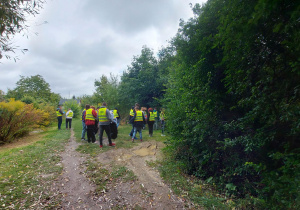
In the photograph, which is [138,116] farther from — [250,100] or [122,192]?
[250,100]

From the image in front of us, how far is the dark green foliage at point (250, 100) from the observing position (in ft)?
6.77

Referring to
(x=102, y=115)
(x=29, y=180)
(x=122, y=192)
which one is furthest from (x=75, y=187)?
(x=102, y=115)

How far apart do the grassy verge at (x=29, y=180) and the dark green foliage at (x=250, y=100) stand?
3479 millimetres

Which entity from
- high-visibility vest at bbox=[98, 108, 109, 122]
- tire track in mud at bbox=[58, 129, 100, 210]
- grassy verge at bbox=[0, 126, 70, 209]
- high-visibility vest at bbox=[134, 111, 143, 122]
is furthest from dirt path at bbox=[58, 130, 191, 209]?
high-visibility vest at bbox=[134, 111, 143, 122]

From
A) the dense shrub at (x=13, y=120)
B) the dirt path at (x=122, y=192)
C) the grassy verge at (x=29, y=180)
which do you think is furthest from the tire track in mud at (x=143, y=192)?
the dense shrub at (x=13, y=120)

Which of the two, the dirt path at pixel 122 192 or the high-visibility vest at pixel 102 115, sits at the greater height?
the high-visibility vest at pixel 102 115

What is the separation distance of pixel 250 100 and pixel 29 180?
5.22m

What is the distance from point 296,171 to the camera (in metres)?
2.01

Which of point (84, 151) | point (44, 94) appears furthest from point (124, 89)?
point (44, 94)

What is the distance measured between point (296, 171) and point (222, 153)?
1673 millimetres

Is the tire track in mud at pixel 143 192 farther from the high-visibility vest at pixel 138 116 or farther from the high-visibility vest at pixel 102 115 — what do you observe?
the high-visibility vest at pixel 138 116

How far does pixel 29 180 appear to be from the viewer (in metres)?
3.87

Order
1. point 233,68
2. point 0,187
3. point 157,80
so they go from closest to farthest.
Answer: point 233,68 → point 0,187 → point 157,80

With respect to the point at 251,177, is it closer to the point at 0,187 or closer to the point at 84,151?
the point at 0,187
